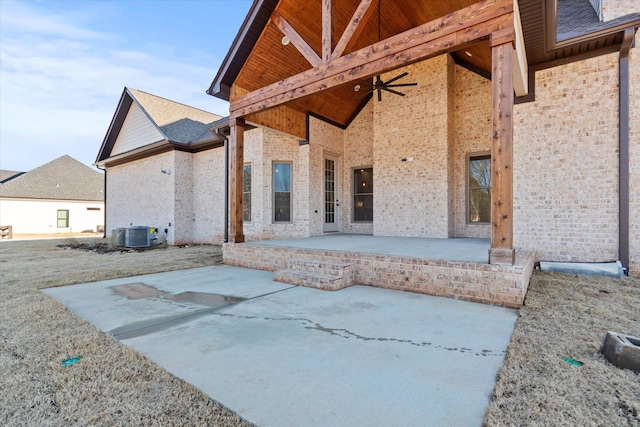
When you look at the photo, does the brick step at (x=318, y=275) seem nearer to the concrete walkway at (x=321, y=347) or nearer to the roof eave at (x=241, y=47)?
the concrete walkway at (x=321, y=347)

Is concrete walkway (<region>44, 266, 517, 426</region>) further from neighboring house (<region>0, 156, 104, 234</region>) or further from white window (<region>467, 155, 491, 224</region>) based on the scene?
neighboring house (<region>0, 156, 104, 234</region>)

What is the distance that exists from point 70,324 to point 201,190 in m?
9.07

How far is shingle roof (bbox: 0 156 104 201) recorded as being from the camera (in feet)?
66.6

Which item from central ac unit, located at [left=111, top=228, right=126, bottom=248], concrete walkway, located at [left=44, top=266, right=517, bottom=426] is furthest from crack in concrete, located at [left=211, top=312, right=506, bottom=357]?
central ac unit, located at [left=111, top=228, right=126, bottom=248]

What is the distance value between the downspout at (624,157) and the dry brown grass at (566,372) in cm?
196

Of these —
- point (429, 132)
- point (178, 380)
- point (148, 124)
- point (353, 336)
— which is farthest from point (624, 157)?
point (148, 124)

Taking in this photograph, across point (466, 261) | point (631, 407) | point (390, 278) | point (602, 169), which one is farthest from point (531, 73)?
point (631, 407)

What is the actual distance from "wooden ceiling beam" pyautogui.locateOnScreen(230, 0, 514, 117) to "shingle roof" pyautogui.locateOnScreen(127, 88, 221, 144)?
6.94 m

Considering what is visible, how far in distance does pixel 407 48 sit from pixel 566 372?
439 cm

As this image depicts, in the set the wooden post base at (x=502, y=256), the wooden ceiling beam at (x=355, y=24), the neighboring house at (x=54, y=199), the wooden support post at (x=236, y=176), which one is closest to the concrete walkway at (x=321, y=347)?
the wooden post base at (x=502, y=256)

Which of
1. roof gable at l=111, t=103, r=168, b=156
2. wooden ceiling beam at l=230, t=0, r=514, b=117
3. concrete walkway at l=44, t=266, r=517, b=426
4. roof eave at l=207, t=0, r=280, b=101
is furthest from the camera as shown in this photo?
roof gable at l=111, t=103, r=168, b=156

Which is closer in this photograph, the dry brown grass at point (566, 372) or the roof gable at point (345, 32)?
the dry brown grass at point (566, 372)

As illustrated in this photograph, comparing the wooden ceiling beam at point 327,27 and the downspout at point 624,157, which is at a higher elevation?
the wooden ceiling beam at point 327,27

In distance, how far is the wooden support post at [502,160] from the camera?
150 inches
